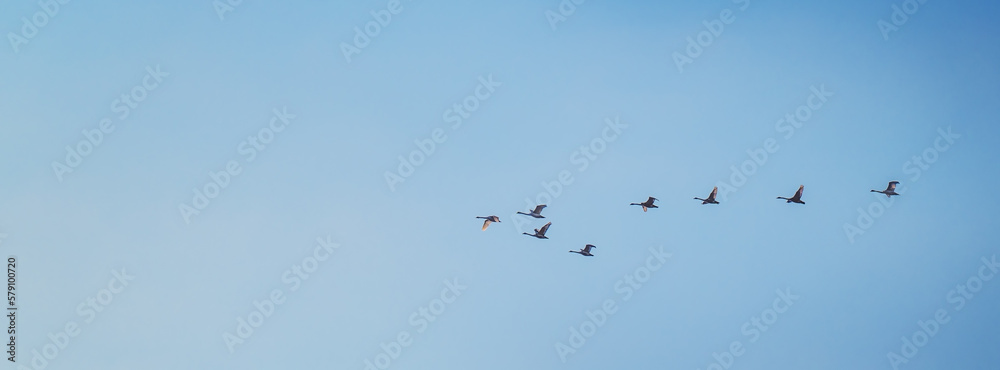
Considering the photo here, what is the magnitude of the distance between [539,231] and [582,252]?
155 inches

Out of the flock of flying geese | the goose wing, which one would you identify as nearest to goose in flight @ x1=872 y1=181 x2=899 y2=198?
the flock of flying geese

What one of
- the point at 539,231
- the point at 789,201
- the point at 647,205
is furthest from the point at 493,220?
the point at 789,201

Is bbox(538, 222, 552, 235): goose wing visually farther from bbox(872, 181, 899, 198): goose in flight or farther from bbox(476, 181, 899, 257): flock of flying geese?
bbox(872, 181, 899, 198): goose in flight

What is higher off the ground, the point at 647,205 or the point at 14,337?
the point at 647,205

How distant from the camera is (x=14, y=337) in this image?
77188 mm

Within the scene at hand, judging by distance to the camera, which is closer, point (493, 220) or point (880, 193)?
point (493, 220)

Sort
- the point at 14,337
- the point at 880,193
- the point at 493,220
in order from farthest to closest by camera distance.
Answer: the point at 880,193
the point at 493,220
the point at 14,337

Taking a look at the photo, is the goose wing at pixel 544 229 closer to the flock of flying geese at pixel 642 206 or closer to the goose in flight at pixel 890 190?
the flock of flying geese at pixel 642 206

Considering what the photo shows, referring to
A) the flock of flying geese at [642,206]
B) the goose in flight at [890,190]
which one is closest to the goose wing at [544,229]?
the flock of flying geese at [642,206]

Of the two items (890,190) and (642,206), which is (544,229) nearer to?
(642,206)

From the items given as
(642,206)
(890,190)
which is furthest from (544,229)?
(890,190)

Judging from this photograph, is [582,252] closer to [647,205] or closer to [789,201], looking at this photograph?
[647,205]

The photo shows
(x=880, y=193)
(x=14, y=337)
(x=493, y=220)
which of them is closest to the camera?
(x=14, y=337)

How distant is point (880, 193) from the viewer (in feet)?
308
